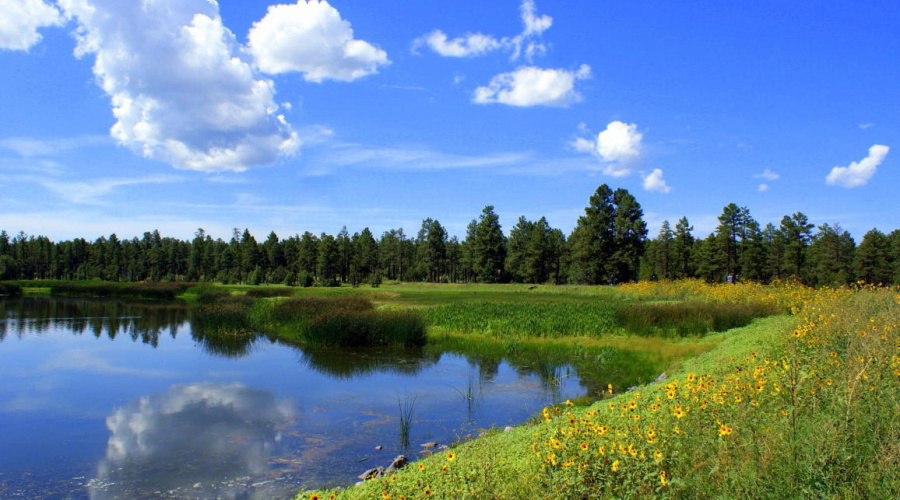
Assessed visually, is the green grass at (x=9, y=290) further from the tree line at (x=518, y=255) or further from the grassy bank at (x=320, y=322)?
the grassy bank at (x=320, y=322)

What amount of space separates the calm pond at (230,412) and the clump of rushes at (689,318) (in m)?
5.12

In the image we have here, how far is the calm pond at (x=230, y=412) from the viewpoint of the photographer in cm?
842

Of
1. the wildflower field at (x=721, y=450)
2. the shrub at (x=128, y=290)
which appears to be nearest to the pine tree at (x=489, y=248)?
the shrub at (x=128, y=290)

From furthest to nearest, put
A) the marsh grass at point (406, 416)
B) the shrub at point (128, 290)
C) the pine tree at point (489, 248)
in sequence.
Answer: the pine tree at point (489, 248), the shrub at point (128, 290), the marsh grass at point (406, 416)

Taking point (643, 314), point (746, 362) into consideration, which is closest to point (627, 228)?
point (643, 314)

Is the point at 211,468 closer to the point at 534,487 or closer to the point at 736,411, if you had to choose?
the point at 534,487

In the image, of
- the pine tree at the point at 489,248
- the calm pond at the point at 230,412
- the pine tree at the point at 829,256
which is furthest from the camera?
the pine tree at the point at 489,248

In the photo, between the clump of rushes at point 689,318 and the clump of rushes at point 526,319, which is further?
the clump of rushes at point 526,319

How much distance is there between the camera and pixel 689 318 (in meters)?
19.0

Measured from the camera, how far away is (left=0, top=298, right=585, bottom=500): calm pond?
8.42 meters

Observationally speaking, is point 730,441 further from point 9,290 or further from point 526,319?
point 9,290

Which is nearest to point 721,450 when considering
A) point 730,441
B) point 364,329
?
point 730,441

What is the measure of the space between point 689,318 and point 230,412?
581 inches

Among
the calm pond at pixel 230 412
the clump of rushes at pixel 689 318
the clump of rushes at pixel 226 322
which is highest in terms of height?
the clump of rushes at pixel 689 318
